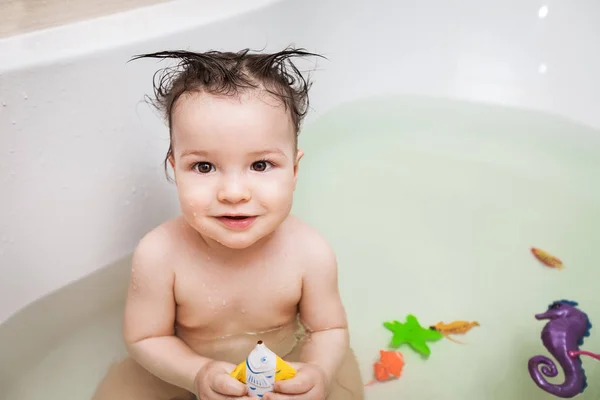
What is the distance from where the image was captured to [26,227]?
106 centimetres

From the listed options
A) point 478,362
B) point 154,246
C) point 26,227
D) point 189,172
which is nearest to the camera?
point 189,172

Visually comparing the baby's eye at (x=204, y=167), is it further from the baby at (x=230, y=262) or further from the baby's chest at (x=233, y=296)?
the baby's chest at (x=233, y=296)

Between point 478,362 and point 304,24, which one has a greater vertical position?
point 304,24

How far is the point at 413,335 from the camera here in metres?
1.21

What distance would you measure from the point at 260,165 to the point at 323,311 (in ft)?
0.95

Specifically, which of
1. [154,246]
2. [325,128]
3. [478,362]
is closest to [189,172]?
[154,246]

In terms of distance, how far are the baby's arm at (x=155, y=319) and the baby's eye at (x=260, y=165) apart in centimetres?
22

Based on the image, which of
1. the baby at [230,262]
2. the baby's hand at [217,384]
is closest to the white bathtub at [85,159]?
the baby at [230,262]

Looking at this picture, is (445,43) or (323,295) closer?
(323,295)

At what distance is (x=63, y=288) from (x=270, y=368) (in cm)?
59

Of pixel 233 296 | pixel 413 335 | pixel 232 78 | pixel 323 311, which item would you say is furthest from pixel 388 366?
pixel 232 78

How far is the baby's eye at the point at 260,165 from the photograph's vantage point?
0.83 m

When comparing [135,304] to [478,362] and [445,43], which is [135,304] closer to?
[478,362]

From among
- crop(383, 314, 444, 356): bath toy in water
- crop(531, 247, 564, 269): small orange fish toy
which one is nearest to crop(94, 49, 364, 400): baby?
crop(383, 314, 444, 356): bath toy in water
